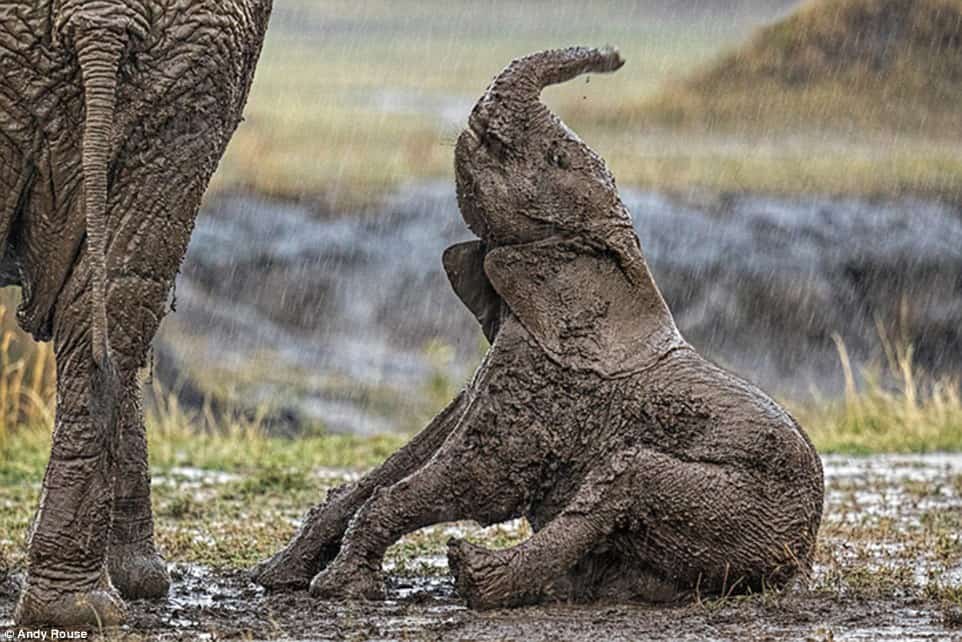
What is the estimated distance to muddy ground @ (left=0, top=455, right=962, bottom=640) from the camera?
6.19 meters

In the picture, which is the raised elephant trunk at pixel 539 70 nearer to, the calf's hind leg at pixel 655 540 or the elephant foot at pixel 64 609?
the calf's hind leg at pixel 655 540

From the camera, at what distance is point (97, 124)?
19.4ft

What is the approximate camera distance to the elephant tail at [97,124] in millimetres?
5918

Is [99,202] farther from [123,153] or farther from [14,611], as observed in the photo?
[14,611]

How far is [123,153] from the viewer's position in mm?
6180

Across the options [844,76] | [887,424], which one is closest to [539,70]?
[887,424]

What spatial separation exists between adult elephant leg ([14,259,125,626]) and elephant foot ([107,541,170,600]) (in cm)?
78

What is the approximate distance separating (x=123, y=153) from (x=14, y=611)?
1588 millimetres

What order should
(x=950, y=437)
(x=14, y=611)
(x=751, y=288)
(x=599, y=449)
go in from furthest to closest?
1. (x=751, y=288)
2. (x=950, y=437)
3. (x=599, y=449)
4. (x=14, y=611)

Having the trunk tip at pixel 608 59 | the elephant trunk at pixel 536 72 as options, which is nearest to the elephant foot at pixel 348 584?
the elephant trunk at pixel 536 72

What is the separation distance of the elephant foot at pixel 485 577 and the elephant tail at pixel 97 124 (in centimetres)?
155

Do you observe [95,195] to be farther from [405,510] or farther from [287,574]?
[287,574]

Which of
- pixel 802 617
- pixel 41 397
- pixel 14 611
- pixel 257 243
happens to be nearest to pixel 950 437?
pixel 41 397

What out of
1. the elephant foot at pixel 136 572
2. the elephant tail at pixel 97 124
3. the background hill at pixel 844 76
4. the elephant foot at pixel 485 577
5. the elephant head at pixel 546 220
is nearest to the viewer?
the elephant tail at pixel 97 124
